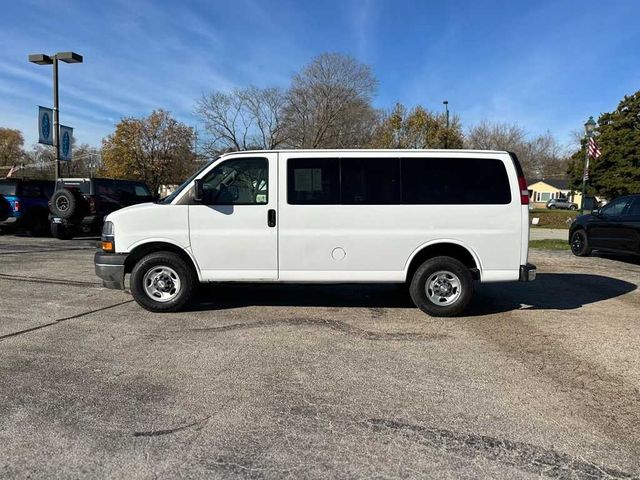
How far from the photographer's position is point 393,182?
6.29 metres

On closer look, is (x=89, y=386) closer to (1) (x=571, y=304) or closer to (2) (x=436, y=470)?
(2) (x=436, y=470)

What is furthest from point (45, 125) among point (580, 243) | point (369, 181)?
point (580, 243)


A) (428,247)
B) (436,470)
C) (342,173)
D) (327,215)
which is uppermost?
(342,173)

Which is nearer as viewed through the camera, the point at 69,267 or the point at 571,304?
the point at 571,304

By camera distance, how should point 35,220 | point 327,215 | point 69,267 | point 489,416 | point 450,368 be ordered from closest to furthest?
point 489,416
point 450,368
point 327,215
point 69,267
point 35,220

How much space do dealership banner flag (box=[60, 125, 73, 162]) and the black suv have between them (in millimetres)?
1826

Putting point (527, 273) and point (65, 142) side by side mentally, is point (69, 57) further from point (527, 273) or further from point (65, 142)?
point (527, 273)

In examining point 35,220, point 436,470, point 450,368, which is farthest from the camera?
point 35,220

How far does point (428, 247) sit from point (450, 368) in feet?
6.91

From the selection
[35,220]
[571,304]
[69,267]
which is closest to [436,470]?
[571,304]

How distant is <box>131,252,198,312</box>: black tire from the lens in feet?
20.7

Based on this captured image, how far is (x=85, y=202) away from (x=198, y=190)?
985 centimetres

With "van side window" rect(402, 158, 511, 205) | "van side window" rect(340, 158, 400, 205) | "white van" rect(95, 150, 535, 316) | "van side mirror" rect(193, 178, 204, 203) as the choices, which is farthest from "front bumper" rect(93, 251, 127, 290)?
"van side window" rect(402, 158, 511, 205)

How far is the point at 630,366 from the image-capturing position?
4723mm
